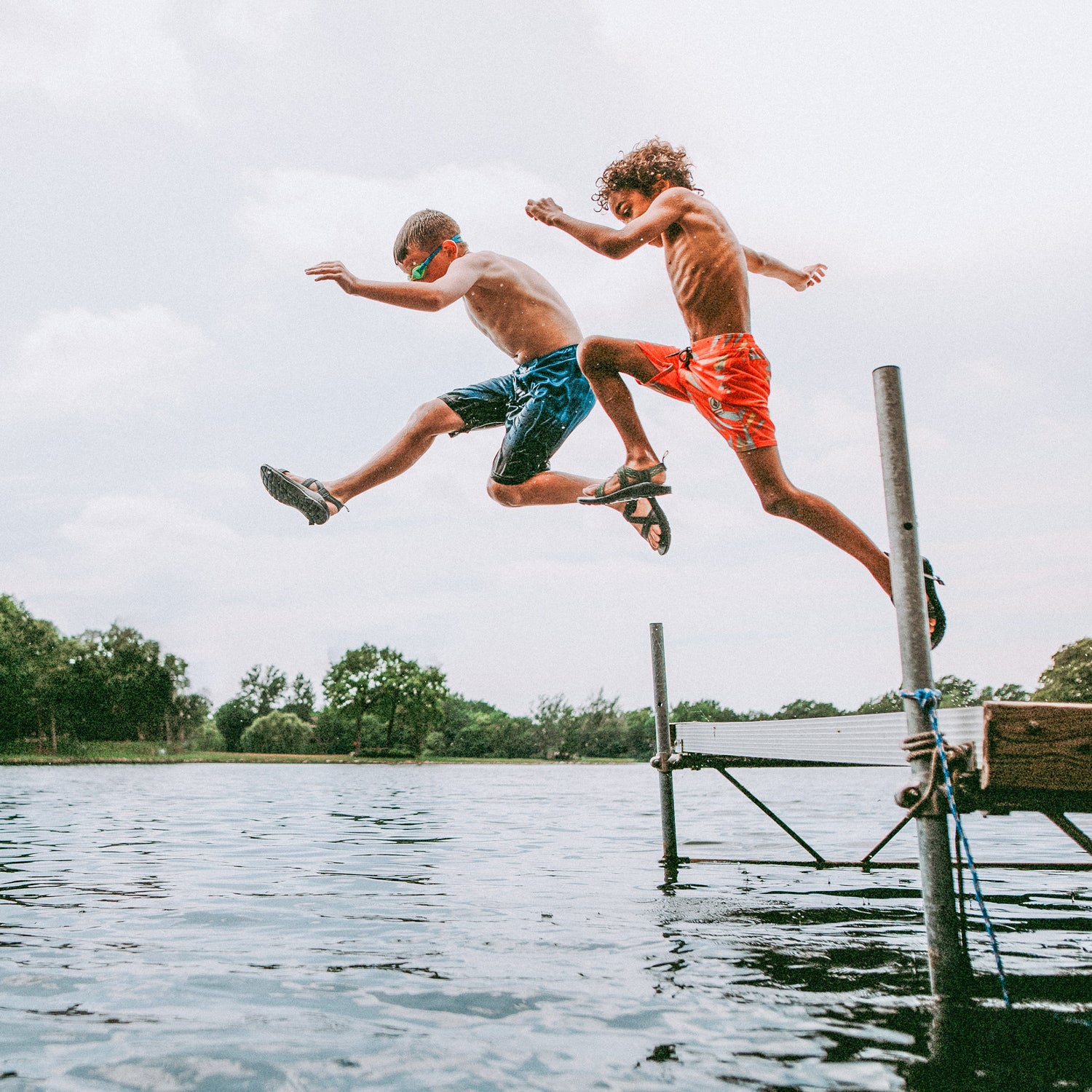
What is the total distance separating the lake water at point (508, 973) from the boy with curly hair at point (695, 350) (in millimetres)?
1806

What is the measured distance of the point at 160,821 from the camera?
16.2m

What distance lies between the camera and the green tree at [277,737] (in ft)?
261

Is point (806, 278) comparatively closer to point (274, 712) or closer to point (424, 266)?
point (424, 266)

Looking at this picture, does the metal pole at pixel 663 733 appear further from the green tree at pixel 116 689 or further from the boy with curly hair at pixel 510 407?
the green tree at pixel 116 689

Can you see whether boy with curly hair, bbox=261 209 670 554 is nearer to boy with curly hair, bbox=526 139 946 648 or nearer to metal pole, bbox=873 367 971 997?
boy with curly hair, bbox=526 139 946 648

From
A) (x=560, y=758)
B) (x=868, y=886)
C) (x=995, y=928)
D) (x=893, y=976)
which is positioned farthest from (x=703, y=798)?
(x=560, y=758)

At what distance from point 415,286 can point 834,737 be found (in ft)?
11.4

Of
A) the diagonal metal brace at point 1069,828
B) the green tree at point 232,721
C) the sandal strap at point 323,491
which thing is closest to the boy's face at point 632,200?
the sandal strap at point 323,491

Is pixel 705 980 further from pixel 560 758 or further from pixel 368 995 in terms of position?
pixel 560 758

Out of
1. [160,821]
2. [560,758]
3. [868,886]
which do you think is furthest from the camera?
[560,758]

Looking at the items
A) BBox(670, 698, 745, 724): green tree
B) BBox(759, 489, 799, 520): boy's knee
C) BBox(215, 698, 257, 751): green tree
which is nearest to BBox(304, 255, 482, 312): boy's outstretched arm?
BBox(759, 489, 799, 520): boy's knee

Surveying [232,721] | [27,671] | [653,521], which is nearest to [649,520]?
[653,521]

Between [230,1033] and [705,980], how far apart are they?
2.28m

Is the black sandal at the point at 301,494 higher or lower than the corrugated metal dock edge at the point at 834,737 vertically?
higher
